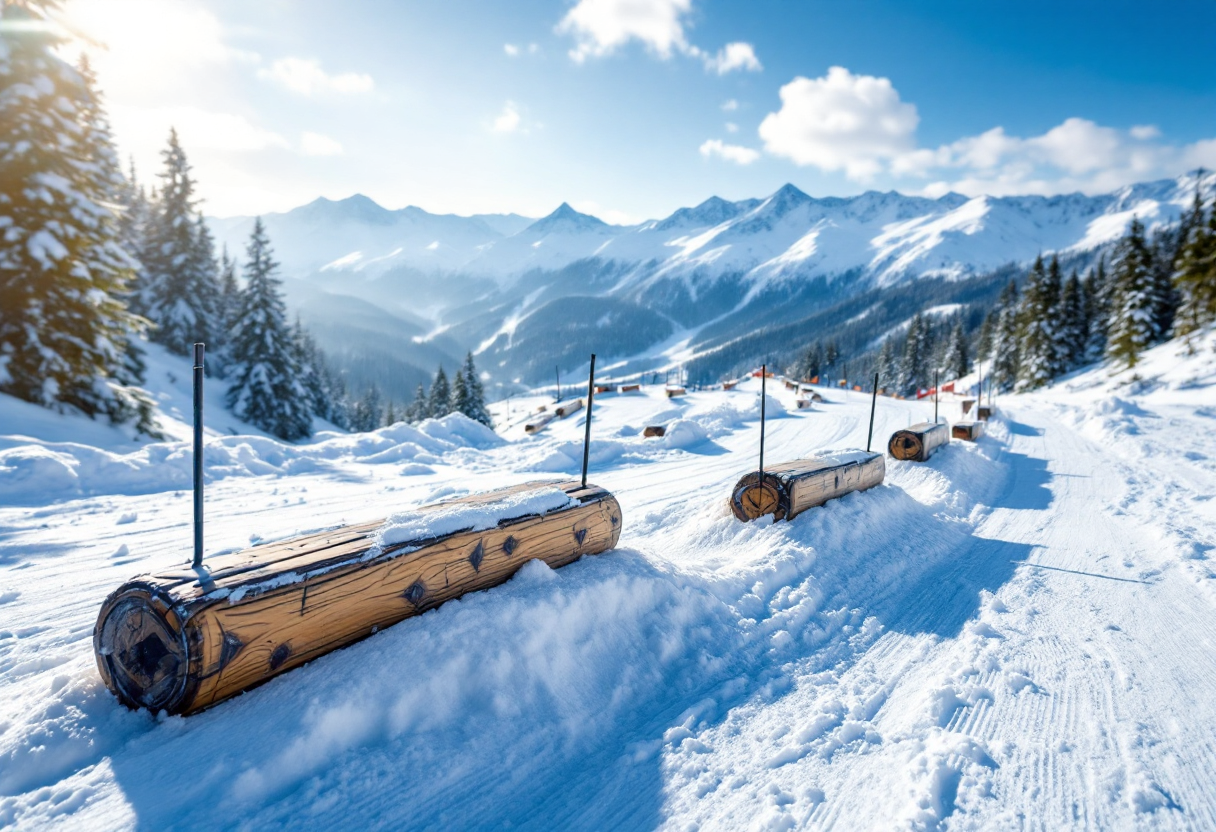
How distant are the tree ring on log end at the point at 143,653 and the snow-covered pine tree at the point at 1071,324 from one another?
174ft

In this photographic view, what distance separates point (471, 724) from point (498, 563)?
1111 millimetres

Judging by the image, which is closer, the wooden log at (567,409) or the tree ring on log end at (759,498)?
the tree ring on log end at (759,498)

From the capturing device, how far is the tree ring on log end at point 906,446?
11.2 m

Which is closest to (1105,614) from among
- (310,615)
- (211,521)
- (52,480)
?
(310,615)

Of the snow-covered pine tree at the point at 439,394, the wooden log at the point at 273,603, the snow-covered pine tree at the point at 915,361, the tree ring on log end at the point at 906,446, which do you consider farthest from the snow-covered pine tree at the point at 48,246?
the snow-covered pine tree at the point at 915,361

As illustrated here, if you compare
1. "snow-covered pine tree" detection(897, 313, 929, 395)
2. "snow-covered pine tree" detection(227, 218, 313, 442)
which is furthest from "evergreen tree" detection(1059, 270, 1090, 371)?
"snow-covered pine tree" detection(227, 218, 313, 442)

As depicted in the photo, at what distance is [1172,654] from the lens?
442 cm

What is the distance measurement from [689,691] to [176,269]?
127 feet

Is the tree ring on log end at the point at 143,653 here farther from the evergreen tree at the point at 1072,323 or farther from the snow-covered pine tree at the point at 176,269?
the evergreen tree at the point at 1072,323

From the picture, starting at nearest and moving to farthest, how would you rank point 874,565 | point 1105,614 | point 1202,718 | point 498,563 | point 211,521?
point 1202,718 < point 498,563 < point 1105,614 < point 874,565 < point 211,521

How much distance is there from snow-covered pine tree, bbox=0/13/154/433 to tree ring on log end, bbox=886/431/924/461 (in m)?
18.2

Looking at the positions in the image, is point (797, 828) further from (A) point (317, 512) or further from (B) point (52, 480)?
(B) point (52, 480)

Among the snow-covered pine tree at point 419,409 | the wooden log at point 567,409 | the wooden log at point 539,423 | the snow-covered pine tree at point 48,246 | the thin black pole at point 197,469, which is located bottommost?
the snow-covered pine tree at point 419,409

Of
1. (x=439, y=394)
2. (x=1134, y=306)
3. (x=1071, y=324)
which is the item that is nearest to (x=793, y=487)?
(x=439, y=394)
